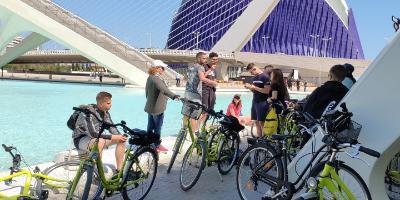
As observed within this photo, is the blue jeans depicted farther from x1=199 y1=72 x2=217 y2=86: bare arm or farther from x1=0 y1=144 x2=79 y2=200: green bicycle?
x1=0 y1=144 x2=79 y2=200: green bicycle

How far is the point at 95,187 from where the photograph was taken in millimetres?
3756

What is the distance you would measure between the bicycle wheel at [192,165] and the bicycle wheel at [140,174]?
40cm

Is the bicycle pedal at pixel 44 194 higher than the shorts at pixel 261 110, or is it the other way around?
the shorts at pixel 261 110

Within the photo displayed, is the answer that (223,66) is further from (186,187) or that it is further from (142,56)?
(186,187)

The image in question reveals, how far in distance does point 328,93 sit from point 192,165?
1.47 meters

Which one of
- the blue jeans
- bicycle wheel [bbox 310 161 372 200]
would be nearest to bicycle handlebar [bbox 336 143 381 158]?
bicycle wheel [bbox 310 161 372 200]

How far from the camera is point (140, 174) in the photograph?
410 cm

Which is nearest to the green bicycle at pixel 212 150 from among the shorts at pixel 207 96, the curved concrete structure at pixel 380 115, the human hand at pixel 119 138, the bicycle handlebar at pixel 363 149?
the human hand at pixel 119 138

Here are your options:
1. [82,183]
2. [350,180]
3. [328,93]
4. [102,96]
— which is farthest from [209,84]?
[350,180]

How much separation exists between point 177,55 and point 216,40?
10.1m

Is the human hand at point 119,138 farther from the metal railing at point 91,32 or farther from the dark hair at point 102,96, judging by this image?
the metal railing at point 91,32

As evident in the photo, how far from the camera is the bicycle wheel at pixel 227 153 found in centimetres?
489

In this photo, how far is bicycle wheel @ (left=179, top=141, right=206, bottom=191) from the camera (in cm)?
452

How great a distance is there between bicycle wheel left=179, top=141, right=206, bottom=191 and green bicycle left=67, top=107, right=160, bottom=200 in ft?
1.33
